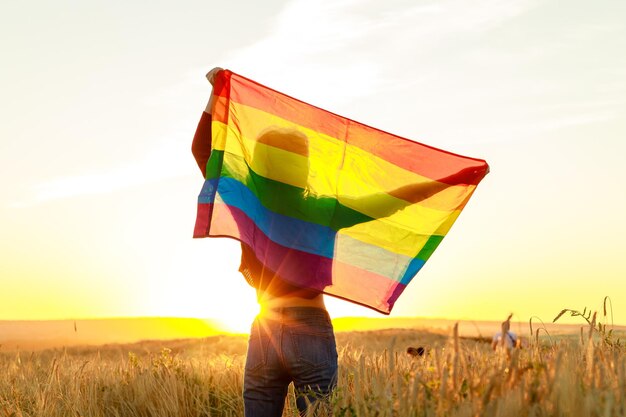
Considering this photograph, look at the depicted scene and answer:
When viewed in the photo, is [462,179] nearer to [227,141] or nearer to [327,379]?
[227,141]

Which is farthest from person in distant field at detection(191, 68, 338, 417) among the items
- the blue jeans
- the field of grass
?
the field of grass

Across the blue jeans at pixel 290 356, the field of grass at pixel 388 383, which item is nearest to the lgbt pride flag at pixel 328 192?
the blue jeans at pixel 290 356

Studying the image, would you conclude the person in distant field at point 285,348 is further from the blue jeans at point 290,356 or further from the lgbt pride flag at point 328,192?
the lgbt pride flag at point 328,192

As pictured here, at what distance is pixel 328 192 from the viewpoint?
5.89 metres

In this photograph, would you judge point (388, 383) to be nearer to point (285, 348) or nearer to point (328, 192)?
point (285, 348)

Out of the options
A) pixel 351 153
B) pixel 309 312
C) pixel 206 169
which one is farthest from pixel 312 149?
pixel 309 312

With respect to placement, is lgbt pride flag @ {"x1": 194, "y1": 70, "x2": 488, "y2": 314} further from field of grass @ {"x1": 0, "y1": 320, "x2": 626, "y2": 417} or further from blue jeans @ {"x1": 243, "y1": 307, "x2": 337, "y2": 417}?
field of grass @ {"x1": 0, "y1": 320, "x2": 626, "y2": 417}

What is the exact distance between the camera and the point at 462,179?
6363mm

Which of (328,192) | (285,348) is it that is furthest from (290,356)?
(328,192)

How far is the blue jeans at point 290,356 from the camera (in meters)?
4.54

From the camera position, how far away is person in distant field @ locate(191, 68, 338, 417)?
14.9ft

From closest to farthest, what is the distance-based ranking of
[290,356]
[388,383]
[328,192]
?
[388,383]
[290,356]
[328,192]

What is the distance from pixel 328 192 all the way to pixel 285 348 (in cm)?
170

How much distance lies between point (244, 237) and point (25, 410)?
3779mm
